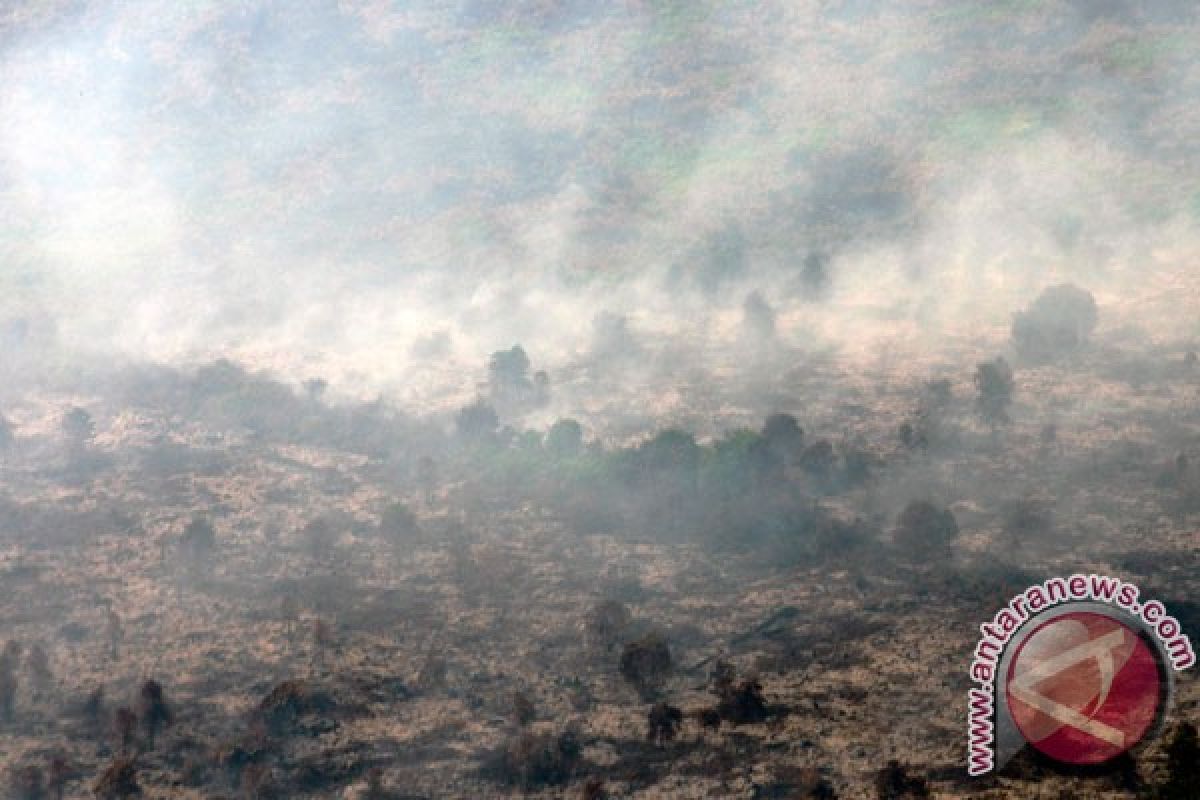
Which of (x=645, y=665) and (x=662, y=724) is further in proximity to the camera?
(x=645, y=665)

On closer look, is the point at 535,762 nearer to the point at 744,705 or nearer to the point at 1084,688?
the point at 744,705

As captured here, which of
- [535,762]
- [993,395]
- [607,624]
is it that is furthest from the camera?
[993,395]

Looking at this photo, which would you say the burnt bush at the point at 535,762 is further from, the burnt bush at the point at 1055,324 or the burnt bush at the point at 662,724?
the burnt bush at the point at 1055,324

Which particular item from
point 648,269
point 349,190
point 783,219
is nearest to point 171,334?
point 349,190

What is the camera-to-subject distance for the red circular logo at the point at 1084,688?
47375 mm

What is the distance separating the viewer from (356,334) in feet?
410

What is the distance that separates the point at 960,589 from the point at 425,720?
3123cm

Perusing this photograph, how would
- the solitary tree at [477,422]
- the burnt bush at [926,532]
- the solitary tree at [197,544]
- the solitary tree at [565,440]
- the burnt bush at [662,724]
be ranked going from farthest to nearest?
the solitary tree at [477,422], the solitary tree at [565,440], the solitary tree at [197,544], the burnt bush at [926,532], the burnt bush at [662,724]

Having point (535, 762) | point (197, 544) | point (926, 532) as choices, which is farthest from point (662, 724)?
point (197, 544)

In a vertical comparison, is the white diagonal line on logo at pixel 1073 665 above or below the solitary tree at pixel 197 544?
below

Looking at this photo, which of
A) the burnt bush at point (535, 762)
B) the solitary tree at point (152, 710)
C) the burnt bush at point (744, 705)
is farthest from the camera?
the solitary tree at point (152, 710)

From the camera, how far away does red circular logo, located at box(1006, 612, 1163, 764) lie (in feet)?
155

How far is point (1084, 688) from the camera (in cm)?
5188

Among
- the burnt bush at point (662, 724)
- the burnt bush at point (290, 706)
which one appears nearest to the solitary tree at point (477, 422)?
the burnt bush at point (290, 706)
